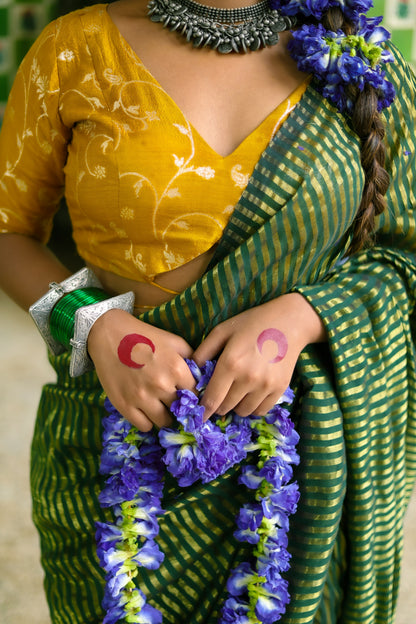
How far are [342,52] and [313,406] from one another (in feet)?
1.34

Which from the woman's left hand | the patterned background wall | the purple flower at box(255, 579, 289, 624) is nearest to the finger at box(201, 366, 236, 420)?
the woman's left hand

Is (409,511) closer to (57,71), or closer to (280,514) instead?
(280,514)

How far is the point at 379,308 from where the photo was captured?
32.1 inches

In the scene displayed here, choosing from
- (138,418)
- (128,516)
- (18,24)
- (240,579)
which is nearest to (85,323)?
(138,418)

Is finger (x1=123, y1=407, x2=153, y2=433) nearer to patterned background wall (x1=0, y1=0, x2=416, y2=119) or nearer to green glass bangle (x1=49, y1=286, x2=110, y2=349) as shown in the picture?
green glass bangle (x1=49, y1=286, x2=110, y2=349)

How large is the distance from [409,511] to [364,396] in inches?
50.4

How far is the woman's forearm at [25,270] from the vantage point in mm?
854

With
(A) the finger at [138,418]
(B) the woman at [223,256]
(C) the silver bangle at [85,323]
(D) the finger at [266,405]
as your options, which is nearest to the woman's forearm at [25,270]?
(B) the woman at [223,256]

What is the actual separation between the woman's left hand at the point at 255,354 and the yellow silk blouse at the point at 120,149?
10cm

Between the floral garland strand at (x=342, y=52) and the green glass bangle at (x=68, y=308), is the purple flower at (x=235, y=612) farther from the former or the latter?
the floral garland strand at (x=342, y=52)

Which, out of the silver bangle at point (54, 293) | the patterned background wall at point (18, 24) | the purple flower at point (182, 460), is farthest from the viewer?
the patterned background wall at point (18, 24)

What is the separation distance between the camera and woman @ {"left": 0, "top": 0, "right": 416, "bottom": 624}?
2.37 ft

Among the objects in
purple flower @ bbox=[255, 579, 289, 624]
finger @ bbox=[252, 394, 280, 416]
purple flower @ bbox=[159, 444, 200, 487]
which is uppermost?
finger @ bbox=[252, 394, 280, 416]

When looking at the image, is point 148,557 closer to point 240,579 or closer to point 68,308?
point 240,579
